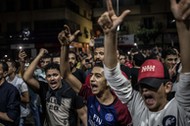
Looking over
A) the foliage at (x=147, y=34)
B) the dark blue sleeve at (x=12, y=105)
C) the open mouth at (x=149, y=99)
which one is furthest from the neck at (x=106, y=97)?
the foliage at (x=147, y=34)

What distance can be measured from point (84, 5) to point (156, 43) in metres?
11.7

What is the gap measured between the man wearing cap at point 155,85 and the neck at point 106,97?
0.77 meters

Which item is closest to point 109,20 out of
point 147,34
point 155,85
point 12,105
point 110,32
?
point 110,32

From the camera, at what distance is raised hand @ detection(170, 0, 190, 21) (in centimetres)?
223

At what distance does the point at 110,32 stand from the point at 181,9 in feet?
2.56

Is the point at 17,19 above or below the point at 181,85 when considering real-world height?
above

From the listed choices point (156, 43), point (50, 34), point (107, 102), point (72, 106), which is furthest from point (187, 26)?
point (156, 43)

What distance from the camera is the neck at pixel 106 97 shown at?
3.75m

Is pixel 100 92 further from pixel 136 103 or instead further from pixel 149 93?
pixel 149 93

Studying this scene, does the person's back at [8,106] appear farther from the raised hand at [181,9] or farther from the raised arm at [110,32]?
the raised hand at [181,9]

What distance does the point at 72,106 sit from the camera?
4547mm

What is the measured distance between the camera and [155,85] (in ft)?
8.75

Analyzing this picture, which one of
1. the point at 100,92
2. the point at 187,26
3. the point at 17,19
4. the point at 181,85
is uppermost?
the point at 17,19

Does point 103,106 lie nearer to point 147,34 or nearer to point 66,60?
point 66,60
